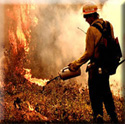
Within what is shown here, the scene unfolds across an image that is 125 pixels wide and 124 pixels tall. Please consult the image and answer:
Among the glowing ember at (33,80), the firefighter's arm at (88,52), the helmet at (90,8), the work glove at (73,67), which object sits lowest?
the glowing ember at (33,80)

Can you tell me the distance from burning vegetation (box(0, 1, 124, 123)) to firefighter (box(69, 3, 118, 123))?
0.81ft

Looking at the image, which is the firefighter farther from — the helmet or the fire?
the fire

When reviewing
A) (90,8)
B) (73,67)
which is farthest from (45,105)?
(90,8)

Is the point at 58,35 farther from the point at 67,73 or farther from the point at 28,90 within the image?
the point at 28,90

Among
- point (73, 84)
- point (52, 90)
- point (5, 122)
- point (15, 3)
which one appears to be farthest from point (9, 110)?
point (15, 3)

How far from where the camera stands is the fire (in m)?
4.88

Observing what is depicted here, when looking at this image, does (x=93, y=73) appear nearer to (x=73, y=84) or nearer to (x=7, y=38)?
(x=73, y=84)

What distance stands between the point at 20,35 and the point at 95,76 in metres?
1.54

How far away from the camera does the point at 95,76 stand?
175 inches

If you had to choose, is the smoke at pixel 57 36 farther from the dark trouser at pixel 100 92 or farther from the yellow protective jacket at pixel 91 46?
the dark trouser at pixel 100 92

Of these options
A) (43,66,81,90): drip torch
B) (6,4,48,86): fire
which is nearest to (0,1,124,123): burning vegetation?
(6,4,48,86): fire

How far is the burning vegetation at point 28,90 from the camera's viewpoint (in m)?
4.77

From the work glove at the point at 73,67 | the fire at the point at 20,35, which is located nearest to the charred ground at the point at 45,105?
the fire at the point at 20,35

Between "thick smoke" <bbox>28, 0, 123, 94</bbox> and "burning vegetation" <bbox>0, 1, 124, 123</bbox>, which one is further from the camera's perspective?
"thick smoke" <bbox>28, 0, 123, 94</bbox>
